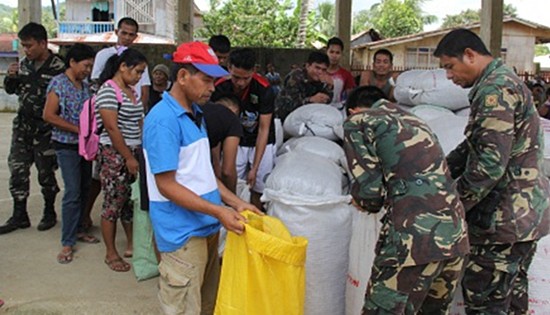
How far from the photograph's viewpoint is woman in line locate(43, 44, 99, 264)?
375 centimetres

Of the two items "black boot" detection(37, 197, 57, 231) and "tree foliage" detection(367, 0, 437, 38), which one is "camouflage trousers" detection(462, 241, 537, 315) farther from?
"tree foliage" detection(367, 0, 437, 38)

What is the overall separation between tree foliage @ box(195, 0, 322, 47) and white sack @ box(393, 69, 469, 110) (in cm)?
1802

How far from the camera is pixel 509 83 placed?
7.14 feet

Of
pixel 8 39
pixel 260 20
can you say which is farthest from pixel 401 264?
pixel 8 39

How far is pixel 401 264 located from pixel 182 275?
83 centimetres

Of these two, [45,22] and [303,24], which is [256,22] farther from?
[45,22]

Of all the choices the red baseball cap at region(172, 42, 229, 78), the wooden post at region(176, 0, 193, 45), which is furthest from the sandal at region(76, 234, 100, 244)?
the red baseball cap at region(172, 42, 229, 78)

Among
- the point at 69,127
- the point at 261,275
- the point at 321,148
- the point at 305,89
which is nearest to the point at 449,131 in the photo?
the point at 321,148

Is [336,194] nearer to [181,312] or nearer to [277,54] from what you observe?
[181,312]

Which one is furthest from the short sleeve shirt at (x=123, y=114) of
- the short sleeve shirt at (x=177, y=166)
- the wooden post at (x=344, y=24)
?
the wooden post at (x=344, y=24)

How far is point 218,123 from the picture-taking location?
2732 millimetres

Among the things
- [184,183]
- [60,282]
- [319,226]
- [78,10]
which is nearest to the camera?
[184,183]

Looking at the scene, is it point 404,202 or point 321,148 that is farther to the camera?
point 321,148

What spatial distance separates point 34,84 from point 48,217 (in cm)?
110
